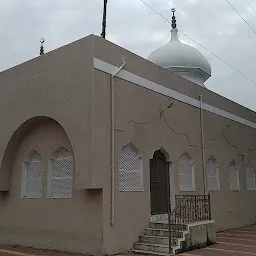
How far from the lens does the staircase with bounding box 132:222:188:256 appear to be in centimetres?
930

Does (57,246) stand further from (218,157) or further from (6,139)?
(218,157)

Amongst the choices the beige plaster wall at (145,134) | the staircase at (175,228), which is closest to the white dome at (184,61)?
the beige plaster wall at (145,134)

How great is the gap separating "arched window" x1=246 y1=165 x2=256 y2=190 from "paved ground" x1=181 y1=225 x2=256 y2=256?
4.02 m

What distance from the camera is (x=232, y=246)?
10.6 m

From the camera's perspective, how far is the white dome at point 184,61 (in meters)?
16.2

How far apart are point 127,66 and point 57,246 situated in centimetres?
529

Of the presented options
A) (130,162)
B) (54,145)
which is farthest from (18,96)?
(130,162)

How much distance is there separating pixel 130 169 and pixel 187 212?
2.33 metres

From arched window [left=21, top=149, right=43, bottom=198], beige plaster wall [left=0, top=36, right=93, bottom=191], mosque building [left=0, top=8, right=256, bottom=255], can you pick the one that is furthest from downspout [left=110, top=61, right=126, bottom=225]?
arched window [left=21, top=149, right=43, bottom=198]

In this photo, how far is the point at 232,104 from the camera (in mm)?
16719

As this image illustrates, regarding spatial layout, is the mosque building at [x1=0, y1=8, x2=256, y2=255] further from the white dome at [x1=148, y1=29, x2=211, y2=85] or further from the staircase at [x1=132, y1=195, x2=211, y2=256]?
the white dome at [x1=148, y1=29, x2=211, y2=85]

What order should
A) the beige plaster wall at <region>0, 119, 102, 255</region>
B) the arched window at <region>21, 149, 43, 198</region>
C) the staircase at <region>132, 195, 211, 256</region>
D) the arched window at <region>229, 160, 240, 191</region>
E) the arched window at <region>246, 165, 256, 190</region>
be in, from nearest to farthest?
the beige plaster wall at <region>0, 119, 102, 255</region> → the staircase at <region>132, 195, 211, 256</region> → the arched window at <region>21, 149, 43, 198</region> → the arched window at <region>229, 160, 240, 191</region> → the arched window at <region>246, 165, 256, 190</region>

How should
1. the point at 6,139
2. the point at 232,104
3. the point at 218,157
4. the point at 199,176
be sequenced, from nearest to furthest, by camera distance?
the point at 6,139 → the point at 199,176 → the point at 218,157 → the point at 232,104

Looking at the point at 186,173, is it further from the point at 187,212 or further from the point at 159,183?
the point at 187,212
